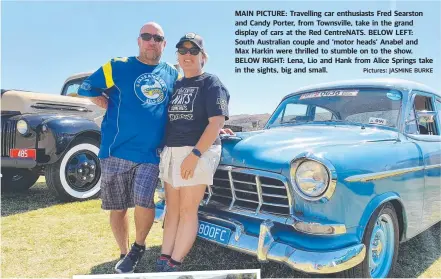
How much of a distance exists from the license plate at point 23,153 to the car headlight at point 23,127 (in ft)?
0.68

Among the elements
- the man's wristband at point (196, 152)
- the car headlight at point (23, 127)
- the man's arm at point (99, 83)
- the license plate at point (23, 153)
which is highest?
the man's arm at point (99, 83)

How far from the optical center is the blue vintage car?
213cm

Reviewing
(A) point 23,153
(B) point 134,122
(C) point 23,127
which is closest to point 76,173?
(A) point 23,153

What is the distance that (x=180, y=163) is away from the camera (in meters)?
2.36

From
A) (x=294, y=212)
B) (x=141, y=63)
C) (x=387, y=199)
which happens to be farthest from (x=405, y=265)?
(x=141, y=63)

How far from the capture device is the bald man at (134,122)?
2480mm

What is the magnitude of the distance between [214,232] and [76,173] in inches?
113

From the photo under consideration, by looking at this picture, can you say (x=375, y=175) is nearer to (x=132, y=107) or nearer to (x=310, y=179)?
(x=310, y=179)

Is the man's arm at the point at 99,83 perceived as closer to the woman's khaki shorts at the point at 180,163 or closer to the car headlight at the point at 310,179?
the woman's khaki shorts at the point at 180,163

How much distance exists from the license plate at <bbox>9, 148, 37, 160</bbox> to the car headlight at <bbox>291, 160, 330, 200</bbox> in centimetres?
350

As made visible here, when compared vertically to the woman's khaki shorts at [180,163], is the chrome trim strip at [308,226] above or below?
below

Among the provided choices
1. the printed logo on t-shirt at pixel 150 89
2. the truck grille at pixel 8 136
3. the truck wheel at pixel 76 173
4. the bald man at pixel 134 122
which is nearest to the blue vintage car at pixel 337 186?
the bald man at pixel 134 122

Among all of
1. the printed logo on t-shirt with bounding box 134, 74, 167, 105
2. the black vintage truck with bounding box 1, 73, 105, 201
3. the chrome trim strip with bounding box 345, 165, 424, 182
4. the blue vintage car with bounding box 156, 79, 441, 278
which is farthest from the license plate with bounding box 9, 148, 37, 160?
the chrome trim strip with bounding box 345, 165, 424, 182

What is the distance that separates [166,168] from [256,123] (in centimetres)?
141
